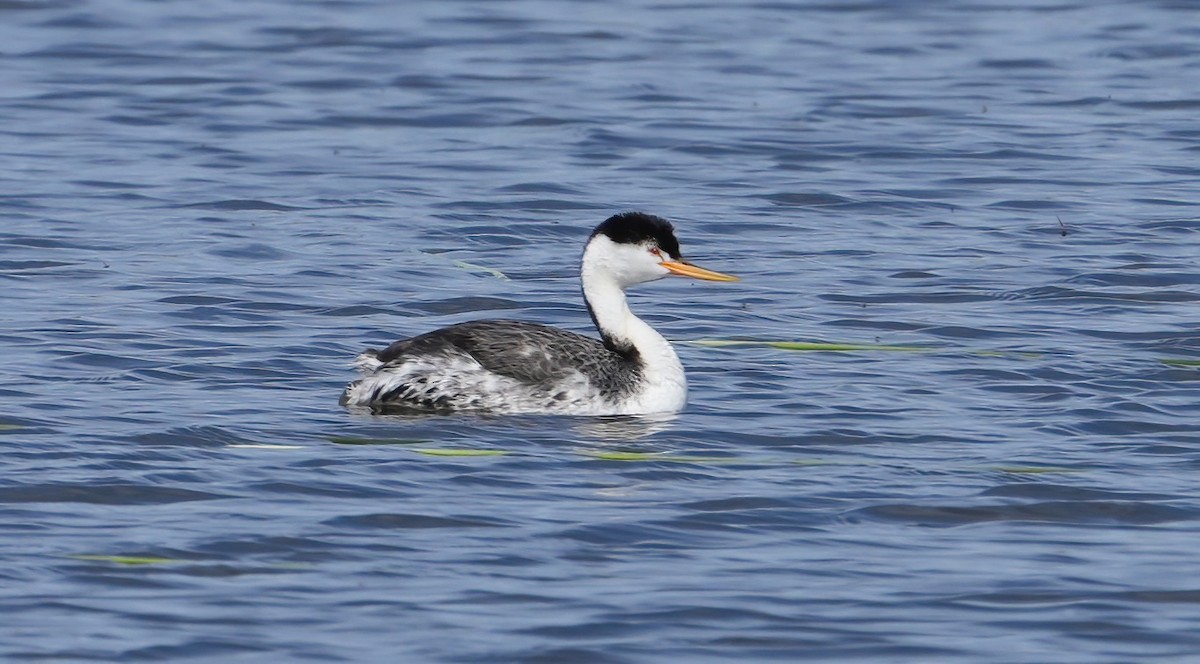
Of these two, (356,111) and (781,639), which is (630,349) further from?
(356,111)

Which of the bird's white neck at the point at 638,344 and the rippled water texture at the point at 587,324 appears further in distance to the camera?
the bird's white neck at the point at 638,344

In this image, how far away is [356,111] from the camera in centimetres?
2228

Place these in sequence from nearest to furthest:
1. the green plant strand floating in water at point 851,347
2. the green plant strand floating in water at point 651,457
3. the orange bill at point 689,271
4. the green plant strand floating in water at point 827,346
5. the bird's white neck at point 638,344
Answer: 1. the green plant strand floating in water at point 651,457
2. the bird's white neck at point 638,344
3. the orange bill at point 689,271
4. the green plant strand floating in water at point 851,347
5. the green plant strand floating in water at point 827,346

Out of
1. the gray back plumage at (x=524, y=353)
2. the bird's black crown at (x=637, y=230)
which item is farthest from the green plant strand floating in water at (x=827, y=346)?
the gray back plumage at (x=524, y=353)

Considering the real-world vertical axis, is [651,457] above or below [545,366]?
below

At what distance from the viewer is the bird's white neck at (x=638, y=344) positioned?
39.0ft

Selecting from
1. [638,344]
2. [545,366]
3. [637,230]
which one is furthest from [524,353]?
[637,230]

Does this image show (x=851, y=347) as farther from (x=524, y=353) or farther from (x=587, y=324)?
(x=524, y=353)

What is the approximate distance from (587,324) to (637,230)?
2235 mm

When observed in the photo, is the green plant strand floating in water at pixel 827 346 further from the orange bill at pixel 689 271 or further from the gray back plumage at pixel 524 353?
the gray back plumage at pixel 524 353

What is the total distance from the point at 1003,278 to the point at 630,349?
387 centimetres

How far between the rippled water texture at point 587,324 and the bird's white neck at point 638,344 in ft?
0.59

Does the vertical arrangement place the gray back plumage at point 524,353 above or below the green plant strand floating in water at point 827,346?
above

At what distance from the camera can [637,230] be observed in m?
12.3
